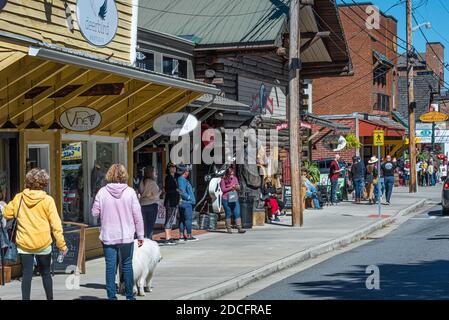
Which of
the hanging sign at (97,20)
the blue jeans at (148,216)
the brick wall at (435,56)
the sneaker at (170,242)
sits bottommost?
the sneaker at (170,242)

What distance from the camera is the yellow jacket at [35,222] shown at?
8.93 meters

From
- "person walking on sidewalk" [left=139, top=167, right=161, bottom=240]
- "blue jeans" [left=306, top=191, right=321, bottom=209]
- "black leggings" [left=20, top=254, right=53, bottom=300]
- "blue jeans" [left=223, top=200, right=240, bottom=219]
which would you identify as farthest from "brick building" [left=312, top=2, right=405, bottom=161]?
"black leggings" [left=20, top=254, right=53, bottom=300]

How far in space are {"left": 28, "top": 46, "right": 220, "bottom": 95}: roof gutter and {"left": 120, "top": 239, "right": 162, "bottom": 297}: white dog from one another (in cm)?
271

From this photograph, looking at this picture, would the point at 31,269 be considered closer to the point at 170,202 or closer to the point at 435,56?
the point at 170,202

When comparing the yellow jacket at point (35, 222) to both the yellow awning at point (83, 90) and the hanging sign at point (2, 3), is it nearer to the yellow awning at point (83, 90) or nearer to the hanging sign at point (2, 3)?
the yellow awning at point (83, 90)

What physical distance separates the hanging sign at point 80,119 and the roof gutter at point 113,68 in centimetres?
116

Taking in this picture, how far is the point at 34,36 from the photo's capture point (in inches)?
513

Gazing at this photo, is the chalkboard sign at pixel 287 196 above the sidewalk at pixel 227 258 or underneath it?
above

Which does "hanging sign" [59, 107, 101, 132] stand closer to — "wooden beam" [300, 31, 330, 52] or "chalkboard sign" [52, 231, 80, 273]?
"chalkboard sign" [52, 231, 80, 273]

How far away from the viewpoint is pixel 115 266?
31.9 ft

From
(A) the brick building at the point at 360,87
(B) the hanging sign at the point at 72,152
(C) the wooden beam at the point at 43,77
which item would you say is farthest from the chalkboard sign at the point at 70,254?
(A) the brick building at the point at 360,87

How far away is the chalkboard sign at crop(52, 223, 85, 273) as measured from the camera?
1245 centimetres

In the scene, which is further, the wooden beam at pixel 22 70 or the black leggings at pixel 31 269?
the wooden beam at pixel 22 70

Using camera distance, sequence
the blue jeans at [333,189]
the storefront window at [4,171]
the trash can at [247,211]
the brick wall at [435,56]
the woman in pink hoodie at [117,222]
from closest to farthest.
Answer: the woman in pink hoodie at [117,222]
the storefront window at [4,171]
the trash can at [247,211]
the blue jeans at [333,189]
the brick wall at [435,56]
